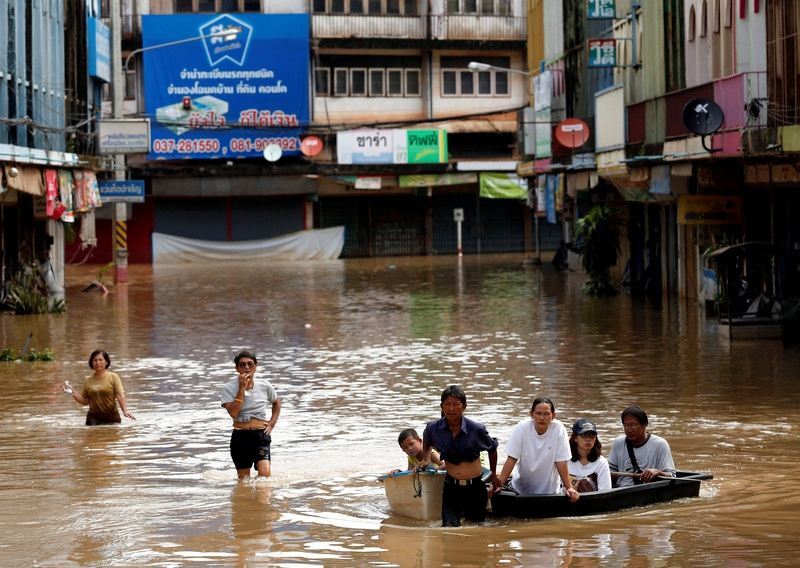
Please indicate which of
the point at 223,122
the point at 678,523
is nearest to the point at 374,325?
the point at 678,523

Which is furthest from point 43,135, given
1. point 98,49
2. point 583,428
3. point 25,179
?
point 583,428

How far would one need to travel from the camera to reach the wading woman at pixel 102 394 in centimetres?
1742

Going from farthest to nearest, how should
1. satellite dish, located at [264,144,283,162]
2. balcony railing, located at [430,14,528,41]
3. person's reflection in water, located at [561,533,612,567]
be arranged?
balcony railing, located at [430,14,528,41] < satellite dish, located at [264,144,283,162] < person's reflection in water, located at [561,533,612,567]

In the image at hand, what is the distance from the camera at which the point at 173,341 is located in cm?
2856

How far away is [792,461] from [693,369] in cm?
748

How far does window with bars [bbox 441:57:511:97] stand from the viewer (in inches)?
2467

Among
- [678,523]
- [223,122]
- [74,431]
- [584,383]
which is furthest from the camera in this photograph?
[223,122]

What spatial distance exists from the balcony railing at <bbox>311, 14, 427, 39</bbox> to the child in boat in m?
49.5

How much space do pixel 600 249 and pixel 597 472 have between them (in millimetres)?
24732

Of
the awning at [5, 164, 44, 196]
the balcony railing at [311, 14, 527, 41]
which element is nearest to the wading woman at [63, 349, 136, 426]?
the awning at [5, 164, 44, 196]

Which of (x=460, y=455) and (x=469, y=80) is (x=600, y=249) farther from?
(x=469, y=80)

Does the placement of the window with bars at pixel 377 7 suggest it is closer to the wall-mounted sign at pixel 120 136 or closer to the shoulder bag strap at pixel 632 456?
the wall-mounted sign at pixel 120 136

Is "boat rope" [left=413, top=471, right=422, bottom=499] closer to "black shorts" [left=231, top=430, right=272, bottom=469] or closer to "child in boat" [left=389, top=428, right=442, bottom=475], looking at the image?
"child in boat" [left=389, top=428, right=442, bottom=475]

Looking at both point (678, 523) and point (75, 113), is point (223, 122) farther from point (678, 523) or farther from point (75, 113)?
point (678, 523)
